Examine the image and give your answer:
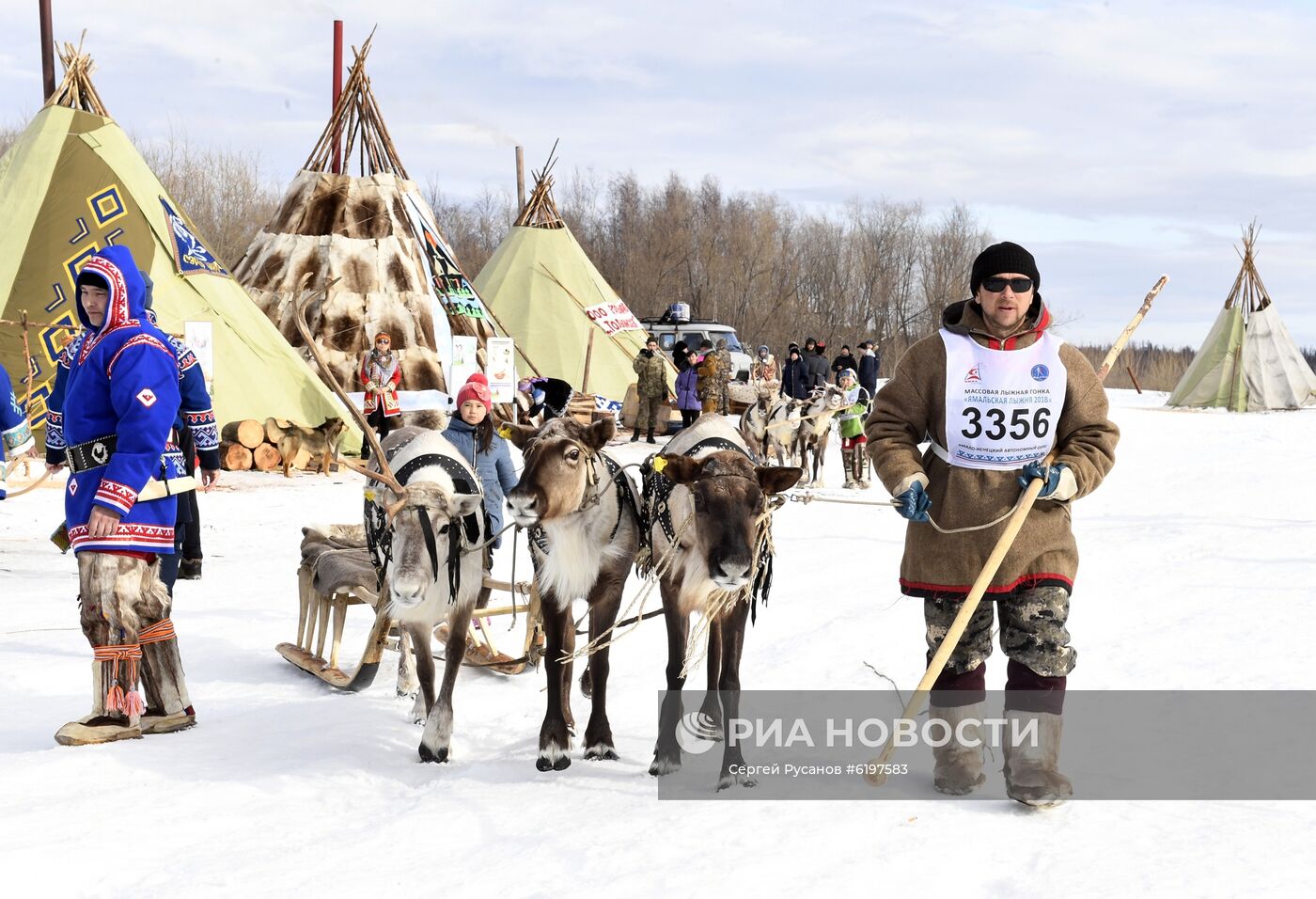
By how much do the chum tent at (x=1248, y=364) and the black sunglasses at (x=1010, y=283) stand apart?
955 inches

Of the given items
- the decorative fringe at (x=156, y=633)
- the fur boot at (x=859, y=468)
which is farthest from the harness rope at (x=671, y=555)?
the fur boot at (x=859, y=468)

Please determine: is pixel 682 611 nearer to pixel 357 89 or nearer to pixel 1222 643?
pixel 1222 643

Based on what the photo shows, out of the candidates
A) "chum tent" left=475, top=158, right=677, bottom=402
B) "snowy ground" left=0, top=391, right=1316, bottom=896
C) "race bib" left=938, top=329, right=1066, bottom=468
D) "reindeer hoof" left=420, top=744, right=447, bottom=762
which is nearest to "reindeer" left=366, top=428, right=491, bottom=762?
"reindeer hoof" left=420, top=744, right=447, bottom=762

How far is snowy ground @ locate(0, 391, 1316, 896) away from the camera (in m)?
3.41

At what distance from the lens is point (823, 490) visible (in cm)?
1398

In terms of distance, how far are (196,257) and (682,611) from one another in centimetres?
1183

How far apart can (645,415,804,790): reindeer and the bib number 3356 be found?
0.59 metres

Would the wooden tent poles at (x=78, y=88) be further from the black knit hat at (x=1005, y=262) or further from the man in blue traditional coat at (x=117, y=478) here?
the black knit hat at (x=1005, y=262)

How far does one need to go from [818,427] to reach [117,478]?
1051 cm

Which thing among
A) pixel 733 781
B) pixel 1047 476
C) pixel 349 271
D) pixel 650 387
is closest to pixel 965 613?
pixel 1047 476

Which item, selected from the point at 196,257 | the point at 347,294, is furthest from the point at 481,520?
the point at 347,294

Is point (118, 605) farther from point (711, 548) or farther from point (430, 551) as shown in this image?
point (711, 548)

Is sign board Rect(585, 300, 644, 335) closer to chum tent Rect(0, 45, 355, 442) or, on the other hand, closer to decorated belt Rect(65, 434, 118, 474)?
chum tent Rect(0, 45, 355, 442)

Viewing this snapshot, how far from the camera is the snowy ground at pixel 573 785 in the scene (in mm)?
3414
